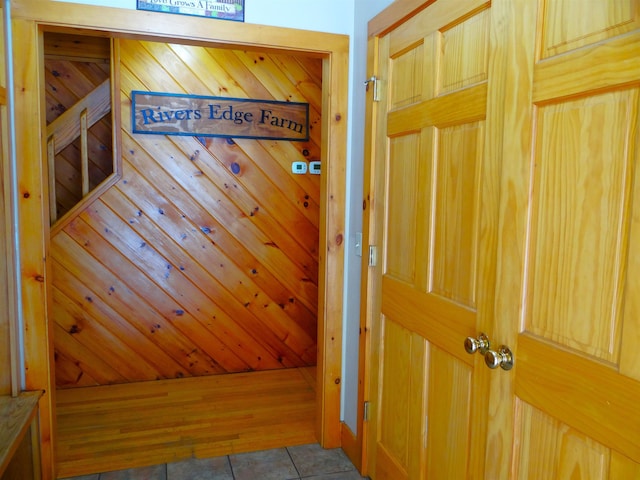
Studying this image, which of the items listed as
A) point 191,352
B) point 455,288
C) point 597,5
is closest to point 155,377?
point 191,352

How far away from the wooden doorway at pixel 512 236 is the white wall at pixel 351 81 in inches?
11.6

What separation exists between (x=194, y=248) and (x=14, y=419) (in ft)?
5.73

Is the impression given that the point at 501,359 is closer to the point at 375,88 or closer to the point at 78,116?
the point at 375,88

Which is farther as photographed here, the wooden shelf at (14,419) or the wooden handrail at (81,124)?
the wooden handrail at (81,124)

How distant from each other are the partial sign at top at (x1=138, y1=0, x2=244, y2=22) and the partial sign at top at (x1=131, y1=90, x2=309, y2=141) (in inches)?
47.7

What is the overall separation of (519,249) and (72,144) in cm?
368

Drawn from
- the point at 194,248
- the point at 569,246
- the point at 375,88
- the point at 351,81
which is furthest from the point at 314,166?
the point at 569,246

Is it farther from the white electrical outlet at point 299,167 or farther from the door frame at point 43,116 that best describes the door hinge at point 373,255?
the white electrical outlet at point 299,167

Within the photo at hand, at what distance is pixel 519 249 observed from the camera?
4.15 feet

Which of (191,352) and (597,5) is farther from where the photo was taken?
(191,352)

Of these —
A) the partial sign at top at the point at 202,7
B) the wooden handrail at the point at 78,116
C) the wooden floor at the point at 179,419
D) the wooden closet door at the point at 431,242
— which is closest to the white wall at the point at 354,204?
the wooden closet door at the point at 431,242

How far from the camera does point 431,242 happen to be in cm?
171

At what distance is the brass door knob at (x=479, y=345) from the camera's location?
4.58 ft

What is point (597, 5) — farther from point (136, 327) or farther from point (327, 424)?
point (136, 327)
